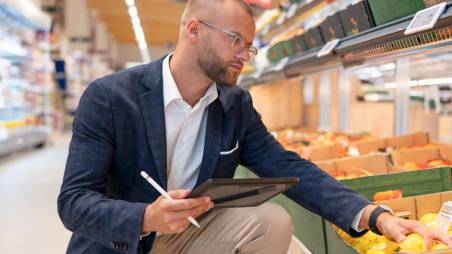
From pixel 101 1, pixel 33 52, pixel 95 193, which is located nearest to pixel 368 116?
pixel 95 193

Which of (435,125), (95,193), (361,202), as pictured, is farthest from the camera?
(435,125)

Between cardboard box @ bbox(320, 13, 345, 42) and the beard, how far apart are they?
1.16 m

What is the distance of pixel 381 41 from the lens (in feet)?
6.66

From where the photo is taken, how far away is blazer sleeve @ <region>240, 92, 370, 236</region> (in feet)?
5.35

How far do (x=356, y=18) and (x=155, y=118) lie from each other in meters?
1.23

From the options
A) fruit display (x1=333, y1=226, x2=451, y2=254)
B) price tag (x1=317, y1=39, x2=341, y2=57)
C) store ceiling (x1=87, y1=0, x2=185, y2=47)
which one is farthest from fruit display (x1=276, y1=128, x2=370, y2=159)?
store ceiling (x1=87, y1=0, x2=185, y2=47)

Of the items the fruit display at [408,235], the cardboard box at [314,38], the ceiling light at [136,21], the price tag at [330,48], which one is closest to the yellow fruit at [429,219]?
the fruit display at [408,235]

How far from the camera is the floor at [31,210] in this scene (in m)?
3.06

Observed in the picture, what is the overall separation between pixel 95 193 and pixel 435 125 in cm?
503

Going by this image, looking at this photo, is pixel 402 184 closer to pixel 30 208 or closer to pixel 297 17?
pixel 297 17

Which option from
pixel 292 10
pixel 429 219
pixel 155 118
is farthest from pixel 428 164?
pixel 292 10

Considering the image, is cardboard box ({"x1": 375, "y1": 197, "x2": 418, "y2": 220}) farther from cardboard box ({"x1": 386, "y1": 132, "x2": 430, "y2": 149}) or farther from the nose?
cardboard box ({"x1": 386, "y1": 132, "x2": 430, "y2": 149})

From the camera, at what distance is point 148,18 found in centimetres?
1947

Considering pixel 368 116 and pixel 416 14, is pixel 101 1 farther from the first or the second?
pixel 416 14
